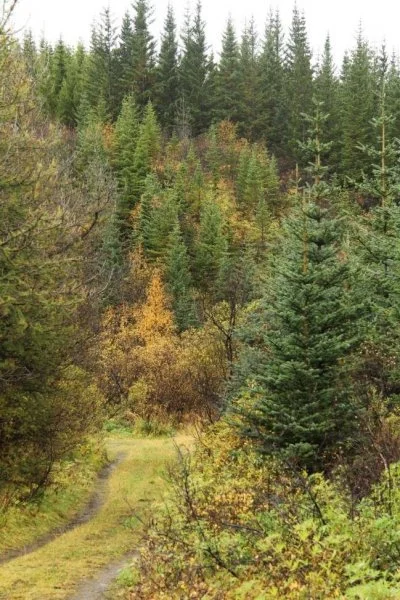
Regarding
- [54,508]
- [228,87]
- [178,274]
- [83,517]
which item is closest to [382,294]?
[83,517]

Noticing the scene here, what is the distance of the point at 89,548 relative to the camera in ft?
39.1

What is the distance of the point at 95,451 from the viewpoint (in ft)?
67.7

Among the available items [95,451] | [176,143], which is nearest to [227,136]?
[176,143]

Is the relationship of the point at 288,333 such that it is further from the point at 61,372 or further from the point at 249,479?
the point at 61,372

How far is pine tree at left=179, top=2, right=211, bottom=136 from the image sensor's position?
245 feet

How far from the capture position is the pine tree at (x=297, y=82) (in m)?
71.2

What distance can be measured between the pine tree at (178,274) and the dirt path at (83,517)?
2457 cm

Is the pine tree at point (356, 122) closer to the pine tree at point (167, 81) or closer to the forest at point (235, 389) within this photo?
the pine tree at point (167, 81)

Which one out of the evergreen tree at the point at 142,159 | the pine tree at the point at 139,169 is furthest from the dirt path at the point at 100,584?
the evergreen tree at the point at 142,159

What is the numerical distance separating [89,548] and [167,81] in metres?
71.3

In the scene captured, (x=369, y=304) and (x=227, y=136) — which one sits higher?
(x=227, y=136)

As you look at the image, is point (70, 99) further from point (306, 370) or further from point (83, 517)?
point (306, 370)

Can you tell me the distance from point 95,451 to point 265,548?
45.2 feet

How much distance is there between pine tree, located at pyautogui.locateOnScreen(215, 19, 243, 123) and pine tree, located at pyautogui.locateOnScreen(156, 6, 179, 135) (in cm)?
515
